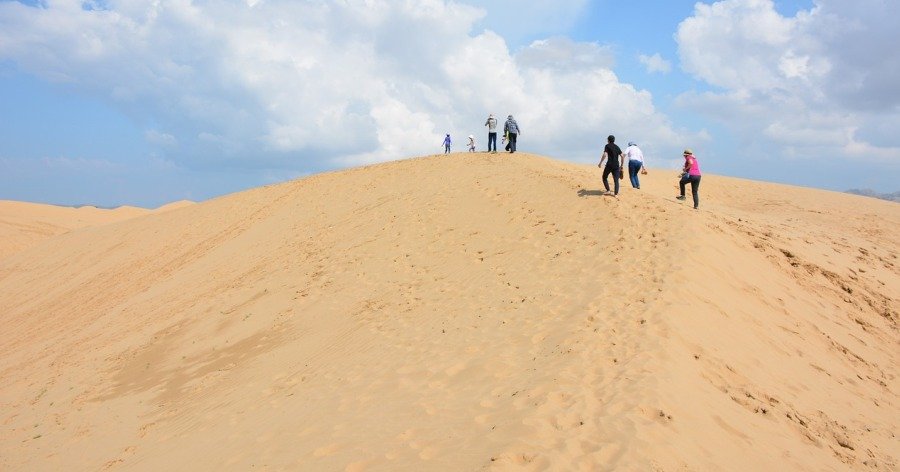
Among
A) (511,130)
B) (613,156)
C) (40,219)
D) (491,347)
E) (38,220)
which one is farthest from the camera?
(40,219)

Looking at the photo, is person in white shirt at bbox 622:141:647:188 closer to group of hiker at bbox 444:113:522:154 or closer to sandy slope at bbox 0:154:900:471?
sandy slope at bbox 0:154:900:471

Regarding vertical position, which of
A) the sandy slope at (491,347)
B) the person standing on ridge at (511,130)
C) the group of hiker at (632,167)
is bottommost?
the sandy slope at (491,347)

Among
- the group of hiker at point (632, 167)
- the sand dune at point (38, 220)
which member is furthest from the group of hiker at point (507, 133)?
the sand dune at point (38, 220)

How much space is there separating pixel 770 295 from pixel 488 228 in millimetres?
6129

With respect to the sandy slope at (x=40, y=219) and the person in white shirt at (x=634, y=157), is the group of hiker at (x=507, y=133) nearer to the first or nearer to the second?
the person in white shirt at (x=634, y=157)

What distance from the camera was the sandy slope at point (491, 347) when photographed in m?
5.04

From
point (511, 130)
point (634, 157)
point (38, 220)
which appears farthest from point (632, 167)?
point (38, 220)

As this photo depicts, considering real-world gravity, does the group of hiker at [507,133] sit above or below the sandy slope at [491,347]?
above

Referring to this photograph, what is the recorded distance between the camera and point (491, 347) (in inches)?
285

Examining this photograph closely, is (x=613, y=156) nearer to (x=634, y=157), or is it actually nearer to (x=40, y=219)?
(x=634, y=157)

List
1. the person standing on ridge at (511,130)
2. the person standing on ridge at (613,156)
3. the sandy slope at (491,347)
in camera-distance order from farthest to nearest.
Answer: the person standing on ridge at (511,130) < the person standing on ridge at (613,156) < the sandy slope at (491,347)

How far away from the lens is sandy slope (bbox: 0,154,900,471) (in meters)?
5.04

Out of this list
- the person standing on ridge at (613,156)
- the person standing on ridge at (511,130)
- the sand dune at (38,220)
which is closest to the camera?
the person standing on ridge at (613,156)

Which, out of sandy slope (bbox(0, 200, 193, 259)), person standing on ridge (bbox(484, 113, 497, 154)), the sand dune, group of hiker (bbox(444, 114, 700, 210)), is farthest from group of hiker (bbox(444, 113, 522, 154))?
the sand dune
